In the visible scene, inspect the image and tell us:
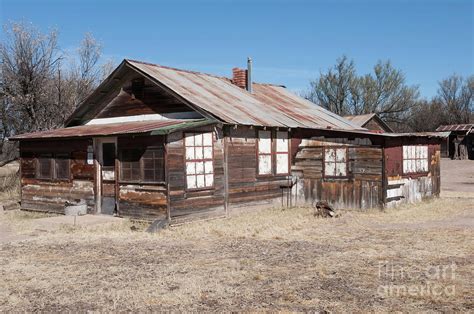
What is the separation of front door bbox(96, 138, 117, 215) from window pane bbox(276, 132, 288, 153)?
5.07 metres

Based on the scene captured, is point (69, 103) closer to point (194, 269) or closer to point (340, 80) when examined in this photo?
point (194, 269)

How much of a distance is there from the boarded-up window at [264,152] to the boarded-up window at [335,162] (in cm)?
174

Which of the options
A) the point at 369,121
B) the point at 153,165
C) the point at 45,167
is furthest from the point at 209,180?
the point at 369,121

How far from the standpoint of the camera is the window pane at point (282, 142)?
16366mm

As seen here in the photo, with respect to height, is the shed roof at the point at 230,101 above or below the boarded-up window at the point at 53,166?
above

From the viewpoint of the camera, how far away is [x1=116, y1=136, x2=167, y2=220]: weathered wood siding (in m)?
13.1

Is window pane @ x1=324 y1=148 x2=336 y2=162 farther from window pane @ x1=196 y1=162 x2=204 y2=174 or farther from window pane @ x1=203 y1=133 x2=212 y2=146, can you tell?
window pane @ x1=196 y1=162 x2=204 y2=174

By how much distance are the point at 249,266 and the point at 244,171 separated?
6792 millimetres

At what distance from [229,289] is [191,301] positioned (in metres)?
0.70

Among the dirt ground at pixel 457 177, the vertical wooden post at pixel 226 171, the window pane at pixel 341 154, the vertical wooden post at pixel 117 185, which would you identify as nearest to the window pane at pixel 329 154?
the window pane at pixel 341 154

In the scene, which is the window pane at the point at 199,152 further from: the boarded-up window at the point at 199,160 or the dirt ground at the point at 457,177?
the dirt ground at the point at 457,177

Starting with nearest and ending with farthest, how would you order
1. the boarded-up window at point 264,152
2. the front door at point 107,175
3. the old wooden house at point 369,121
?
the front door at point 107,175 < the boarded-up window at point 264,152 < the old wooden house at point 369,121

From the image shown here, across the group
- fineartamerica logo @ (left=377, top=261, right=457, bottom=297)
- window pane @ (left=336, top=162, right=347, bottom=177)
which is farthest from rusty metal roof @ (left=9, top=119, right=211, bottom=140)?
fineartamerica logo @ (left=377, top=261, right=457, bottom=297)

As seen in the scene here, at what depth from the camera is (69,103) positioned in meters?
23.8
